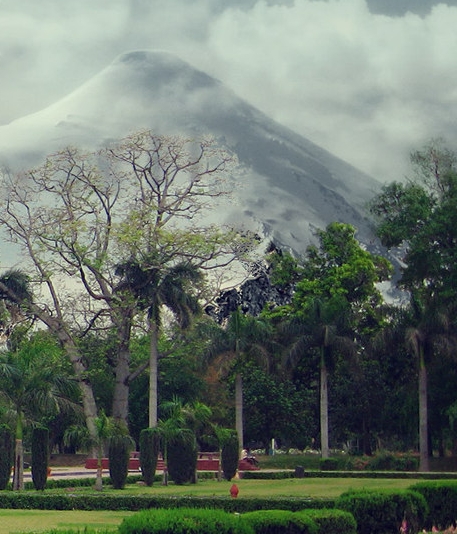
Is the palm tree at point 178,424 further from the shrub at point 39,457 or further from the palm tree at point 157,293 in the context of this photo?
the palm tree at point 157,293

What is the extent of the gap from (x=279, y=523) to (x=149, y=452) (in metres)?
27.3

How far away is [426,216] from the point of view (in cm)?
6106

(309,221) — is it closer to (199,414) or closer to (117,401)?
(117,401)

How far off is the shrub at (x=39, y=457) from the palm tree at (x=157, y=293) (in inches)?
718

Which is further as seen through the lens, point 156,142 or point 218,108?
point 218,108

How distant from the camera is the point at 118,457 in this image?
133 feet

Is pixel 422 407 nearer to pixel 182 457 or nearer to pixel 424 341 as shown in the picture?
pixel 424 341

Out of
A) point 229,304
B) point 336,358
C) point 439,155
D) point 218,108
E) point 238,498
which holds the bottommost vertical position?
point 238,498

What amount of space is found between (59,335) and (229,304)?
26.5 meters

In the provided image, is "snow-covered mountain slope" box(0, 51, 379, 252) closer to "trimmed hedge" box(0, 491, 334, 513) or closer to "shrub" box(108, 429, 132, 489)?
"shrub" box(108, 429, 132, 489)

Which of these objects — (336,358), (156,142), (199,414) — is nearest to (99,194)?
(156,142)

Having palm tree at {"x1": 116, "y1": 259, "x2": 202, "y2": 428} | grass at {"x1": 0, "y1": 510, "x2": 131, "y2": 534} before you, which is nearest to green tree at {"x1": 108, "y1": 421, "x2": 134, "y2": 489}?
grass at {"x1": 0, "y1": 510, "x2": 131, "y2": 534}

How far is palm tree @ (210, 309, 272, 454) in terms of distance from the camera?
2323 inches

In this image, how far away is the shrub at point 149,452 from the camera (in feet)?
141
